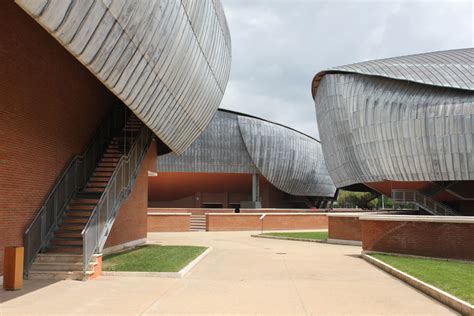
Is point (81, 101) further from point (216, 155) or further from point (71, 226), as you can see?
point (216, 155)

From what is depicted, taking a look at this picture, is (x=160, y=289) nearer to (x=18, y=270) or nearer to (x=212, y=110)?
(x=18, y=270)

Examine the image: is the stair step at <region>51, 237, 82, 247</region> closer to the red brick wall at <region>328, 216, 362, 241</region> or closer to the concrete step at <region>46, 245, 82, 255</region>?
the concrete step at <region>46, 245, 82, 255</region>

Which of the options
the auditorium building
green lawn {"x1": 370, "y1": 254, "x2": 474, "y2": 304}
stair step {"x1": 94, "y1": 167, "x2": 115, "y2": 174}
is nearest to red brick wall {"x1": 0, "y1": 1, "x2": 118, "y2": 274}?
the auditorium building

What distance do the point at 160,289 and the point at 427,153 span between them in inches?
1185

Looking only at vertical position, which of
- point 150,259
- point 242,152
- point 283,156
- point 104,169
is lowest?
point 150,259

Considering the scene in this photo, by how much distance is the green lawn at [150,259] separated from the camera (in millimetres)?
13594

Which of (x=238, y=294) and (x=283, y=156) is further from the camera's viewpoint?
→ (x=283, y=156)

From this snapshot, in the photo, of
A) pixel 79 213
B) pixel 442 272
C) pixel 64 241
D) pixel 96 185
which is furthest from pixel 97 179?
pixel 442 272

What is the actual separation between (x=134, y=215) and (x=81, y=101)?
23.0 feet

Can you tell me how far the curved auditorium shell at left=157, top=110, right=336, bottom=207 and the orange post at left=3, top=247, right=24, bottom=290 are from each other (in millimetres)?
43674

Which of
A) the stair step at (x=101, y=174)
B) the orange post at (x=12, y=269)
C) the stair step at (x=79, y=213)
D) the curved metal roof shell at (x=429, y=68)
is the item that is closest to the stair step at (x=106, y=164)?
the stair step at (x=101, y=174)

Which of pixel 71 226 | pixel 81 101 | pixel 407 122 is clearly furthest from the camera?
pixel 407 122

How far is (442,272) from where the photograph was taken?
12.3m

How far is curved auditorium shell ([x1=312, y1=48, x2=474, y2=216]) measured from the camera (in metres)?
35.6
